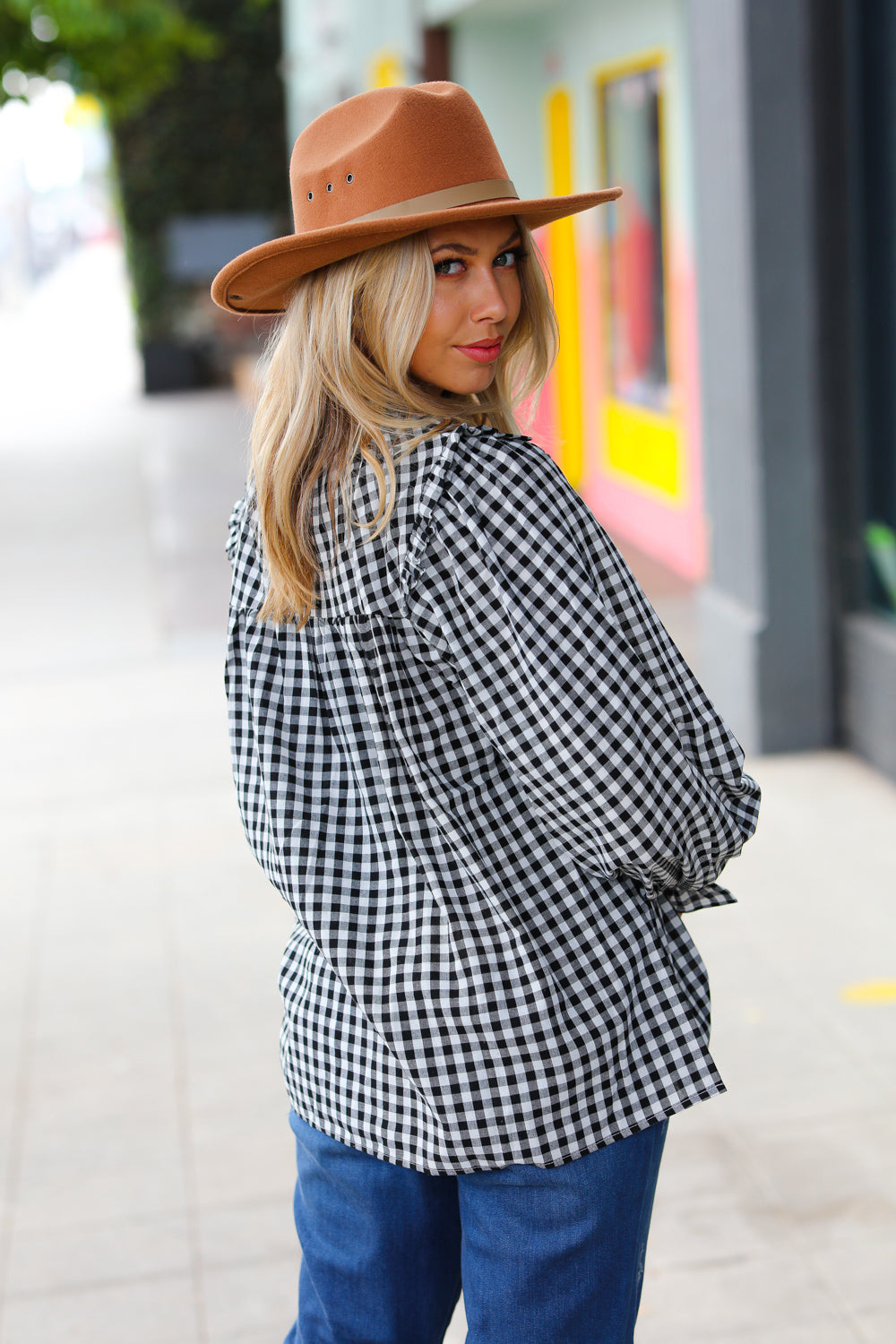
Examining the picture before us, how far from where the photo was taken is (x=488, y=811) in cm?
153

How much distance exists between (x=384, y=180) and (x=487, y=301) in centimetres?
16

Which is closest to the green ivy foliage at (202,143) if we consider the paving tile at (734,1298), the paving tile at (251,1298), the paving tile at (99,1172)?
the paving tile at (99,1172)

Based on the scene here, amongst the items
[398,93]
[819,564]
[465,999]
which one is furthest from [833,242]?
[465,999]

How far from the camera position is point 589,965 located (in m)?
1.54

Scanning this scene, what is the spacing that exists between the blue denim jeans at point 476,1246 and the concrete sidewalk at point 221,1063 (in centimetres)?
105

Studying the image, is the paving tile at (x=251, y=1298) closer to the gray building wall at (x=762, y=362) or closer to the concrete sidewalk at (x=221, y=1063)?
the concrete sidewalk at (x=221, y=1063)

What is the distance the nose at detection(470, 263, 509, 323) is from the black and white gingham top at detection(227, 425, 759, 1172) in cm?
18

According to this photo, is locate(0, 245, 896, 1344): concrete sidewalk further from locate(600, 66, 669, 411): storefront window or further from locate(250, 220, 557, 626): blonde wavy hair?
locate(600, 66, 669, 411): storefront window

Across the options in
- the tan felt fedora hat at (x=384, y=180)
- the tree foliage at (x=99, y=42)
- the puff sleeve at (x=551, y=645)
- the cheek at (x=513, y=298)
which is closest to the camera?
the puff sleeve at (x=551, y=645)

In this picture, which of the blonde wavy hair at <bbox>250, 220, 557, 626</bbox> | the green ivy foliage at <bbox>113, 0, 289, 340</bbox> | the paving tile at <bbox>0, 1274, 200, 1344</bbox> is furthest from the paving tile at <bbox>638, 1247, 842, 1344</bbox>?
the green ivy foliage at <bbox>113, 0, 289, 340</bbox>

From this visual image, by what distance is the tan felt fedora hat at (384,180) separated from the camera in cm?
156

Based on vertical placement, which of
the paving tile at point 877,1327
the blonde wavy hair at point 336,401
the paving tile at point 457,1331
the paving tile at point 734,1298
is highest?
the blonde wavy hair at point 336,401

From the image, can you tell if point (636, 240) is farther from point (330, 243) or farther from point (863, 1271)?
point (330, 243)

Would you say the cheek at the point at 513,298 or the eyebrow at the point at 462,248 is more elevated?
the eyebrow at the point at 462,248
